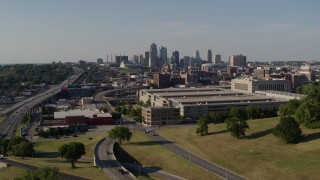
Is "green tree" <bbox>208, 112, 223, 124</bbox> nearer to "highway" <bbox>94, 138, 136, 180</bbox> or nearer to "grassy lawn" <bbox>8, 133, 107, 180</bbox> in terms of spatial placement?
"grassy lawn" <bbox>8, 133, 107, 180</bbox>

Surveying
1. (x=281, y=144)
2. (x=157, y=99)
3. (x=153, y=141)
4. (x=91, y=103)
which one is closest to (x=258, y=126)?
(x=281, y=144)

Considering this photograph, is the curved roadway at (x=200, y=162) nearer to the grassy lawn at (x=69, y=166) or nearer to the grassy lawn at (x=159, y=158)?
the grassy lawn at (x=159, y=158)

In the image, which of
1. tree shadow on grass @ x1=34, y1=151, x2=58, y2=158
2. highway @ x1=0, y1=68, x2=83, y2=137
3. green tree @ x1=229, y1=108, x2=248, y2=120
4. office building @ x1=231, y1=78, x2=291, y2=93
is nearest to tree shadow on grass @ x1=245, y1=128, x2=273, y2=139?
green tree @ x1=229, y1=108, x2=248, y2=120

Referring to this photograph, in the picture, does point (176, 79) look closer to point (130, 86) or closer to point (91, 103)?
point (130, 86)

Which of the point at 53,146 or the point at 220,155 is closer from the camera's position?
the point at 220,155

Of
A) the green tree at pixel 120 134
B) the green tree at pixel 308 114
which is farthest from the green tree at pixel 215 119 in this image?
the green tree at pixel 308 114
